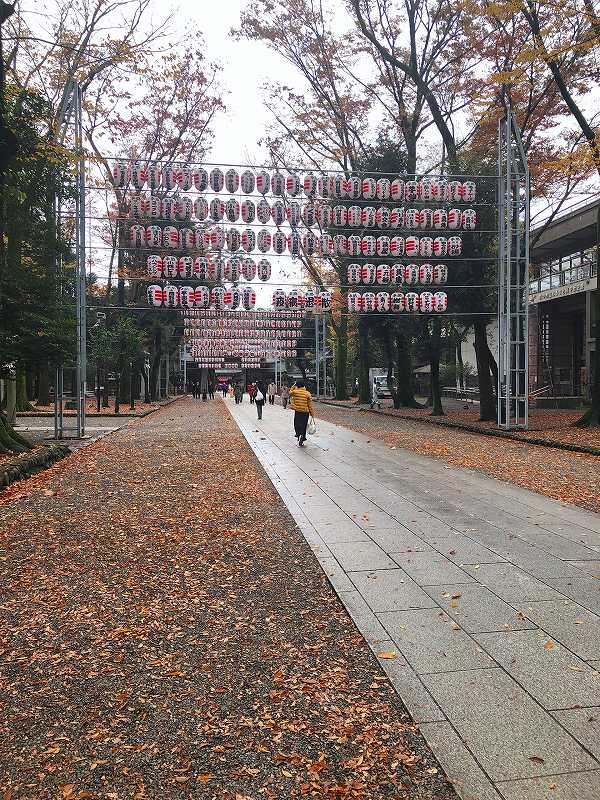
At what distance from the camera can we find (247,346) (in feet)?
142

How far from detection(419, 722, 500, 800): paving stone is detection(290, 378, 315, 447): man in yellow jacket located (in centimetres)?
1155

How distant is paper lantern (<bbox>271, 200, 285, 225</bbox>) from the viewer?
17.2m

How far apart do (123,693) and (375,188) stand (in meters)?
17.3

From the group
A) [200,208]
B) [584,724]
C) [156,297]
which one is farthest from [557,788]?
[156,297]

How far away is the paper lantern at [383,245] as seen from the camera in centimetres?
1880

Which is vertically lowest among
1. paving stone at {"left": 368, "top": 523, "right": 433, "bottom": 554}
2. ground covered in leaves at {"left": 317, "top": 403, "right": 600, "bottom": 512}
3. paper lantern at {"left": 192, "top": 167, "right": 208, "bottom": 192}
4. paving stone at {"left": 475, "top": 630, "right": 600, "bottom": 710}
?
paving stone at {"left": 475, "top": 630, "right": 600, "bottom": 710}

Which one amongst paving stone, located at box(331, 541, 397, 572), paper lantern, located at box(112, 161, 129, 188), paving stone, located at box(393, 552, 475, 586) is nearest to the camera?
paving stone, located at box(393, 552, 475, 586)

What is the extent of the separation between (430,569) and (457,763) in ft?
8.31

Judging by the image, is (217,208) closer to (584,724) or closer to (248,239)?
(248,239)

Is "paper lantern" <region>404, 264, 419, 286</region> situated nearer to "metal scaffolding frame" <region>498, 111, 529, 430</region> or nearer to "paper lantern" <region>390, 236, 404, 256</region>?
"paper lantern" <region>390, 236, 404, 256</region>

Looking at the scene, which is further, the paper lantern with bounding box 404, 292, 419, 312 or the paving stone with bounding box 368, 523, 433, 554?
the paper lantern with bounding box 404, 292, 419, 312

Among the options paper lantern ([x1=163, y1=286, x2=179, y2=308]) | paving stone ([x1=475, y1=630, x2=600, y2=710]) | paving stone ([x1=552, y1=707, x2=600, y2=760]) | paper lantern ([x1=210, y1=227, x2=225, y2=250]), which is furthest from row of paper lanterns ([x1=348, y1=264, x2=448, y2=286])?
paving stone ([x1=552, y1=707, x2=600, y2=760])

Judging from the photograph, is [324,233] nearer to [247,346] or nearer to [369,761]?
[369,761]

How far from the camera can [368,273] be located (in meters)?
19.6
